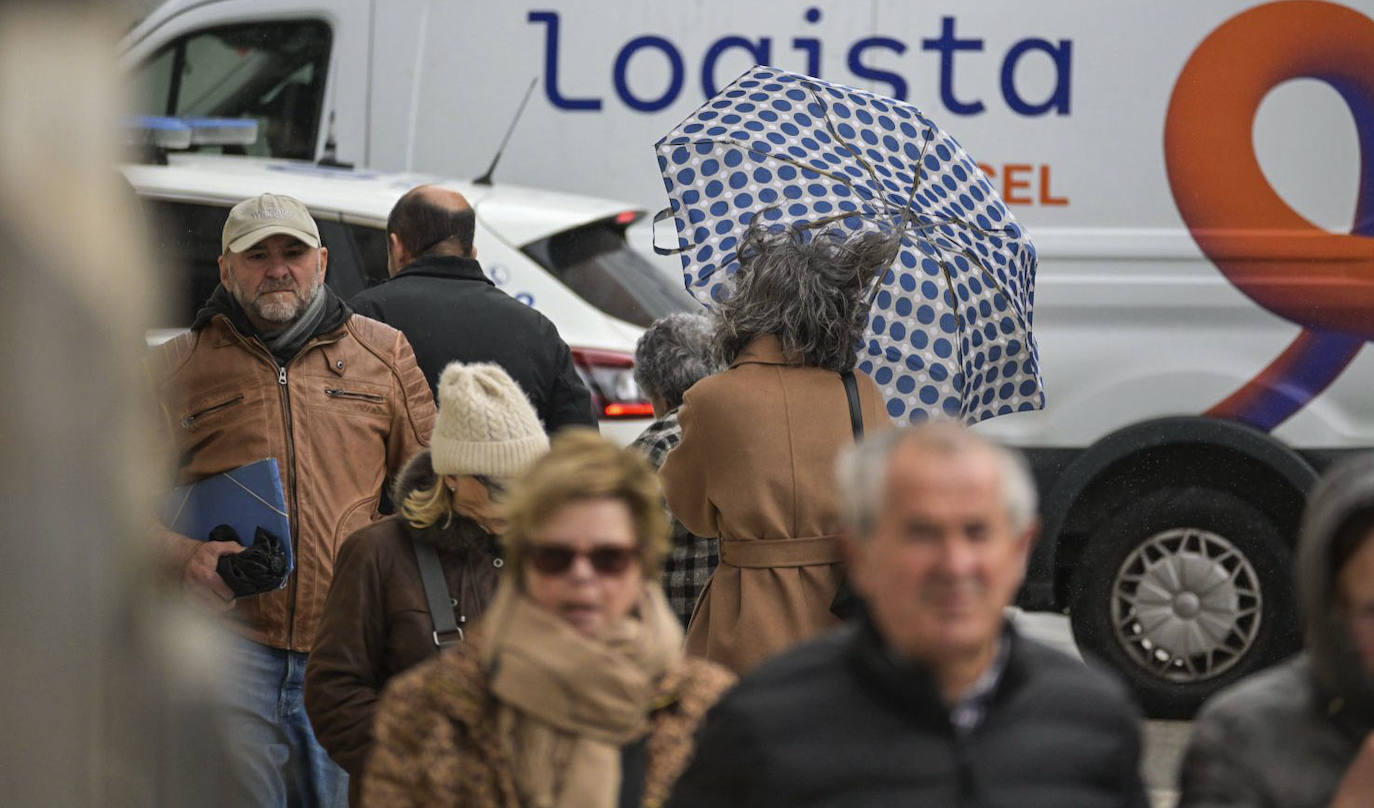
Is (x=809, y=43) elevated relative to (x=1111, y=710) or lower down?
elevated

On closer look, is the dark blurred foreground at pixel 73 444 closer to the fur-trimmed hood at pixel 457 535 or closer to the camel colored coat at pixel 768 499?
the fur-trimmed hood at pixel 457 535

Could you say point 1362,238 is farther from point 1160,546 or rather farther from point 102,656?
point 102,656

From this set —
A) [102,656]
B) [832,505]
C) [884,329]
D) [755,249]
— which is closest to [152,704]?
[102,656]

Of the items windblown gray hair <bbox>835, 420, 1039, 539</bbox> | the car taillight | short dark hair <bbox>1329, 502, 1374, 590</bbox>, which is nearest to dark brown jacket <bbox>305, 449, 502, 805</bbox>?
windblown gray hair <bbox>835, 420, 1039, 539</bbox>

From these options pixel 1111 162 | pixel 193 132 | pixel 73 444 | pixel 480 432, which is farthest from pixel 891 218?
pixel 193 132

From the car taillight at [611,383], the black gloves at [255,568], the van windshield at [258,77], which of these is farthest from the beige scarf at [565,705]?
the van windshield at [258,77]

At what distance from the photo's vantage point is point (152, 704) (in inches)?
75.9

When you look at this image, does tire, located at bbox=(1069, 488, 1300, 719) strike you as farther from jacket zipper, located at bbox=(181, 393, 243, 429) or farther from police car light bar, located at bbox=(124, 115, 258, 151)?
jacket zipper, located at bbox=(181, 393, 243, 429)

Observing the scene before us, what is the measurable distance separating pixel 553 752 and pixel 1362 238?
5277 millimetres

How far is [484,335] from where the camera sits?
220 inches

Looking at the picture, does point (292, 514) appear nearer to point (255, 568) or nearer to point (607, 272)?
point (255, 568)

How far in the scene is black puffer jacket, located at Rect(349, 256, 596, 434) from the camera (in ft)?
18.2

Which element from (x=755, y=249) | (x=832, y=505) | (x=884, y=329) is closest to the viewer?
(x=832, y=505)

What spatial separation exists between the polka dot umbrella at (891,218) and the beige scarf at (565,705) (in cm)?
190
